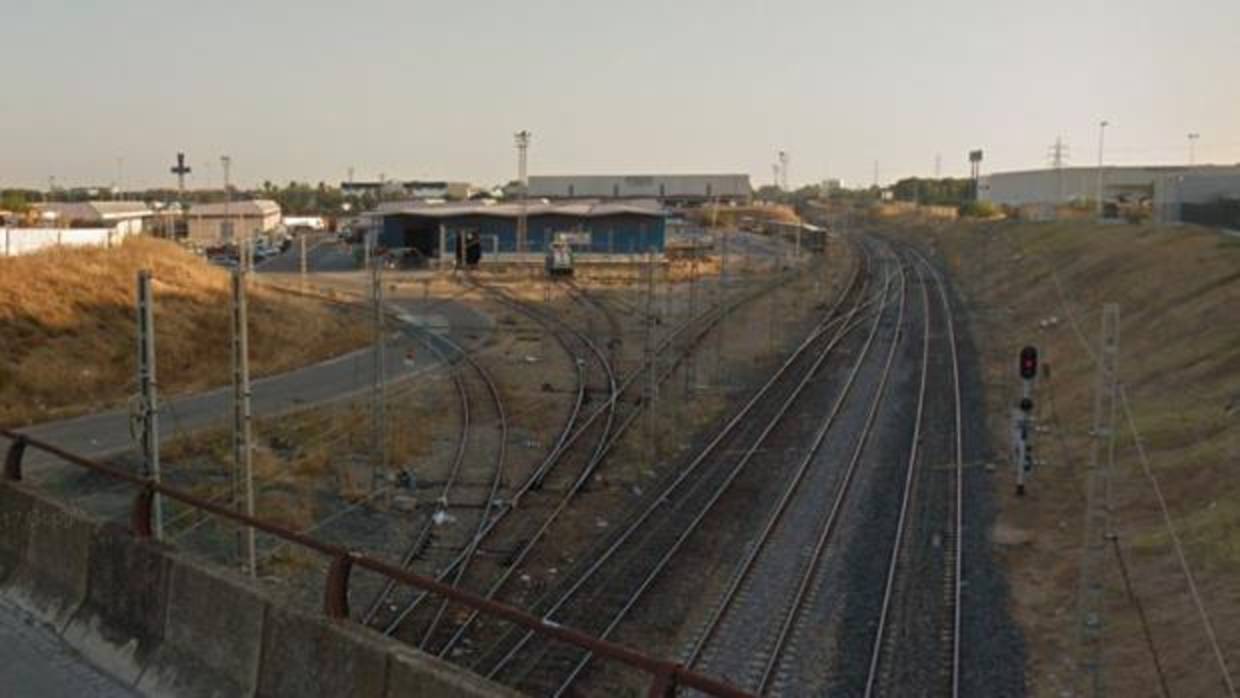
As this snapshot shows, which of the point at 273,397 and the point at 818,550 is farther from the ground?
the point at 273,397

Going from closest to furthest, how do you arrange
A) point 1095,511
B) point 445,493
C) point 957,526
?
1. point 1095,511
2. point 957,526
3. point 445,493

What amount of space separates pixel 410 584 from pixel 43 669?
3143 mm

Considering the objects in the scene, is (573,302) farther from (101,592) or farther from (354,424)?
(101,592)

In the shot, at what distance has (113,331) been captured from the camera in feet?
113

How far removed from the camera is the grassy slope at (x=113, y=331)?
3025 cm

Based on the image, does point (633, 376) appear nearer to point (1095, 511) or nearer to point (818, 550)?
point (818, 550)

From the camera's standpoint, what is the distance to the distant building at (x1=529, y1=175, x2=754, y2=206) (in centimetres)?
16562

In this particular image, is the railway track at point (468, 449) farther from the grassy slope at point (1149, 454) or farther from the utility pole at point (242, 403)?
the grassy slope at point (1149, 454)

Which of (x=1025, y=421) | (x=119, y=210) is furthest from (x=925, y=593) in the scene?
(x=119, y=210)

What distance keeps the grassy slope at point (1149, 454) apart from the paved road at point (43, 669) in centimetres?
980

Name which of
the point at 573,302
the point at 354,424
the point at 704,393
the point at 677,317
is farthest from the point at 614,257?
the point at 354,424

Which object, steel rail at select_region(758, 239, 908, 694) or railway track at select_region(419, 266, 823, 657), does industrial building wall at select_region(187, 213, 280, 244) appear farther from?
steel rail at select_region(758, 239, 908, 694)

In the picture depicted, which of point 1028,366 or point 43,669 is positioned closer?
point 43,669

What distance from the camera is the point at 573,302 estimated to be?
57062 millimetres
